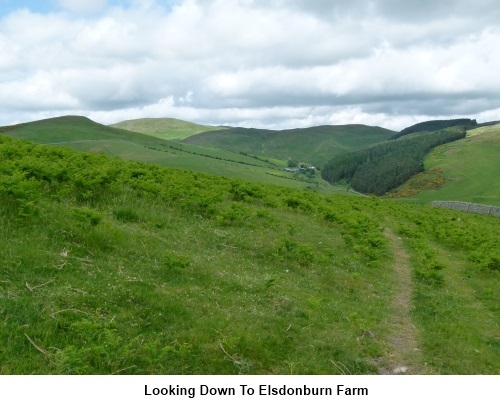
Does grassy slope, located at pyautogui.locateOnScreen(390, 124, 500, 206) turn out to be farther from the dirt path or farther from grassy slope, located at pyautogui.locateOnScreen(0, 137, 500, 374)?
grassy slope, located at pyautogui.locateOnScreen(0, 137, 500, 374)

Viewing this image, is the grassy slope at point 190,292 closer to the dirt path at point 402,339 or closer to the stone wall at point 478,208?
the dirt path at point 402,339

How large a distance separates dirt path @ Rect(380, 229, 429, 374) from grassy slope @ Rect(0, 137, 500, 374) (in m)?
0.19

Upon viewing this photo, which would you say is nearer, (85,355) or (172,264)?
(85,355)

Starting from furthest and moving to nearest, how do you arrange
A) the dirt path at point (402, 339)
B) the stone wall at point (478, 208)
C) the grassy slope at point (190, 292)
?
1. the stone wall at point (478, 208)
2. the dirt path at point (402, 339)
3. the grassy slope at point (190, 292)

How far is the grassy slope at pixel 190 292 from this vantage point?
883 centimetres

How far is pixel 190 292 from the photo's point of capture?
12.0m

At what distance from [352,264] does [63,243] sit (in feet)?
40.9

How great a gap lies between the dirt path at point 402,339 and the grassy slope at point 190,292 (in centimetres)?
19

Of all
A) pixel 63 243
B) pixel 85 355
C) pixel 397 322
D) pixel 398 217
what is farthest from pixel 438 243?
pixel 85 355

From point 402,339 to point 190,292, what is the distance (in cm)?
613

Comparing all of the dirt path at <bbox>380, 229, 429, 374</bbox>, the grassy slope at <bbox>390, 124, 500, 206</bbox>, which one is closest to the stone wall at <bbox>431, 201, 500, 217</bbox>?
the grassy slope at <bbox>390, 124, 500, 206</bbox>

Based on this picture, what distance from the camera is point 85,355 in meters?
8.08

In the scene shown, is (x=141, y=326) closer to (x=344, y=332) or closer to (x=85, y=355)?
(x=85, y=355)

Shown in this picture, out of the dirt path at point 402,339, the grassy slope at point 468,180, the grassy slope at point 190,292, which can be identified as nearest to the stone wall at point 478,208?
the grassy slope at point 468,180
